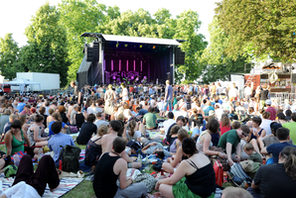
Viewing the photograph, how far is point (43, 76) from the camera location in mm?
30516

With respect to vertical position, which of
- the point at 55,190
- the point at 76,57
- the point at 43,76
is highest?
the point at 76,57

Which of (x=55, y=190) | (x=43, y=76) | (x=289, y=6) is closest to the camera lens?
(x=55, y=190)

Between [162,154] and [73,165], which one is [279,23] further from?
[73,165]

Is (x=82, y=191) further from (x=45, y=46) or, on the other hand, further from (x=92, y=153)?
(x=45, y=46)

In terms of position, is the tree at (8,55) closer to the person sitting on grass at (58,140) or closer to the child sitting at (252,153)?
the person sitting on grass at (58,140)

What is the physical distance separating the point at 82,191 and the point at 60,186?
42 cm

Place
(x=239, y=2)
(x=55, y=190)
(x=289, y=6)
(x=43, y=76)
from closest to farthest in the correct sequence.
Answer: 1. (x=55, y=190)
2. (x=289, y=6)
3. (x=239, y=2)
4. (x=43, y=76)

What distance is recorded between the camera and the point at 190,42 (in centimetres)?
3484

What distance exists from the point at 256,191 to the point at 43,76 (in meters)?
30.5

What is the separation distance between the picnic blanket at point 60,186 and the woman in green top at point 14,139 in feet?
1.60

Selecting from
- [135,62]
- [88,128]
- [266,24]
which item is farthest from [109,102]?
[135,62]

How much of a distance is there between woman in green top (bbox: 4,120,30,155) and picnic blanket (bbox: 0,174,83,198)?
19.3 inches

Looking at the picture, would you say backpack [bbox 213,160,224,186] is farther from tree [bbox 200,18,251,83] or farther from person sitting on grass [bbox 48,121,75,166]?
tree [bbox 200,18,251,83]

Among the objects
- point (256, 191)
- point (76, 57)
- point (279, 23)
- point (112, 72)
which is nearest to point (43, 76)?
point (76, 57)
